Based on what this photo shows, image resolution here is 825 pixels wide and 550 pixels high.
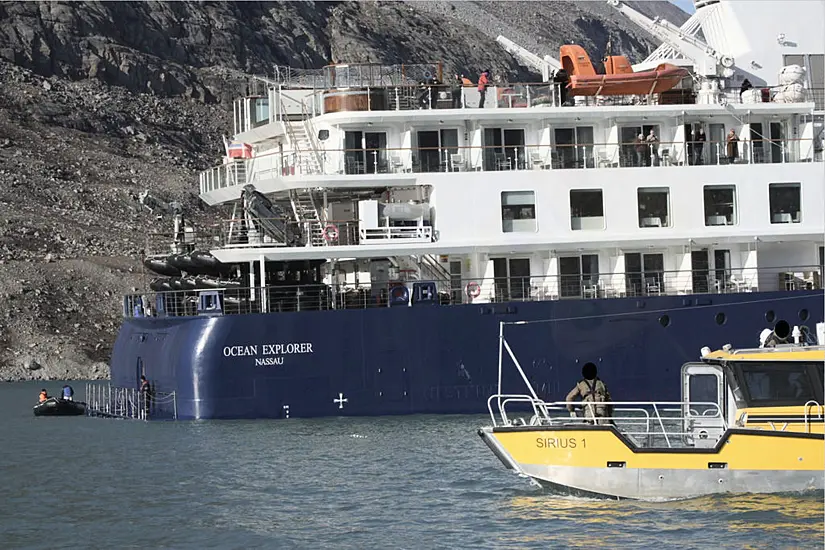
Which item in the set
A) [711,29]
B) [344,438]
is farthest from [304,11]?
[344,438]

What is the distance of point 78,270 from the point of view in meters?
80.7

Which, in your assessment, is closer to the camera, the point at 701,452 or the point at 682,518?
the point at 682,518

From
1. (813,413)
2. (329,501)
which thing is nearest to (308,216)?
(329,501)

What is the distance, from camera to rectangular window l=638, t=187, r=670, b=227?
3700cm

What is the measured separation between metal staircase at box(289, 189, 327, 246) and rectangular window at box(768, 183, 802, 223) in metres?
11.0

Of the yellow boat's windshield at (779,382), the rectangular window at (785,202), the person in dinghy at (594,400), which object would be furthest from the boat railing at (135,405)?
the yellow boat's windshield at (779,382)

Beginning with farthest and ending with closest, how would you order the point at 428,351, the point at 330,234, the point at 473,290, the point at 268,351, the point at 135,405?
the point at 135,405
the point at 473,290
the point at 330,234
the point at 428,351
the point at 268,351

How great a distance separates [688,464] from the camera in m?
22.9

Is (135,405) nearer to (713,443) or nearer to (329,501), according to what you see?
(329,501)

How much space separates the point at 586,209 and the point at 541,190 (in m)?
1.23

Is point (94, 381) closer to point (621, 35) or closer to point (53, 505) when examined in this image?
point (53, 505)

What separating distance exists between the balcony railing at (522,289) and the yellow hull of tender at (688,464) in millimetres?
12097

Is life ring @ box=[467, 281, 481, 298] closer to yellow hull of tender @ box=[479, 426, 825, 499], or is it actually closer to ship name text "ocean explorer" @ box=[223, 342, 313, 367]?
ship name text "ocean explorer" @ box=[223, 342, 313, 367]

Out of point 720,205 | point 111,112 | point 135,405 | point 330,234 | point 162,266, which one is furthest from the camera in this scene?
point 111,112
